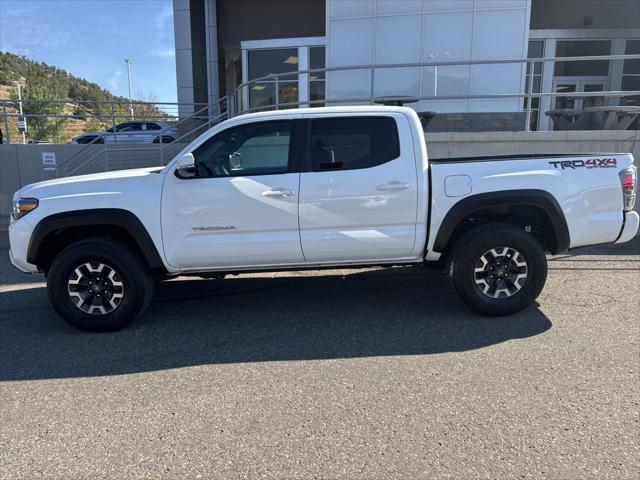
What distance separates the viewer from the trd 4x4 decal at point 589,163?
15.9 feet

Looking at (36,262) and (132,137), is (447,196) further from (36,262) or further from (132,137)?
(132,137)

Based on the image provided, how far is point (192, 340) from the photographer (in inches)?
180

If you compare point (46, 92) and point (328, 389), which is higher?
point (46, 92)

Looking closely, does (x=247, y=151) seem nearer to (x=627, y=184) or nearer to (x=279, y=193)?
(x=279, y=193)

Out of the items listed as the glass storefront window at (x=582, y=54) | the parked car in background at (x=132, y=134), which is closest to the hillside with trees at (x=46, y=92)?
the parked car in background at (x=132, y=134)

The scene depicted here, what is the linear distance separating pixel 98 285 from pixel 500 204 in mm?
3947

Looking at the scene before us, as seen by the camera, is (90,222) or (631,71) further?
(631,71)

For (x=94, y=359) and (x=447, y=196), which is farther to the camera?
(x=447, y=196)

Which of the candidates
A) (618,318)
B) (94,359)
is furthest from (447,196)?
(94,359)

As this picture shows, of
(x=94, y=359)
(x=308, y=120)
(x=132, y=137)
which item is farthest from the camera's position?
(x=132, y=137)

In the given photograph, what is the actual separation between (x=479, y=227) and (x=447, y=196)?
1.67 ft

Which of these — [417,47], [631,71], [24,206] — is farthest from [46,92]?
[24,206]

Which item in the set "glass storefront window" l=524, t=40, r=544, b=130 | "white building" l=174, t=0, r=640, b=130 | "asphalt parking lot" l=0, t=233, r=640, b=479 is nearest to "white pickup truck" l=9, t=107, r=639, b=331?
"asphalt parking lot" l=0, t=233, r=640, b=479

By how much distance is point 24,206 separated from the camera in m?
4.70
